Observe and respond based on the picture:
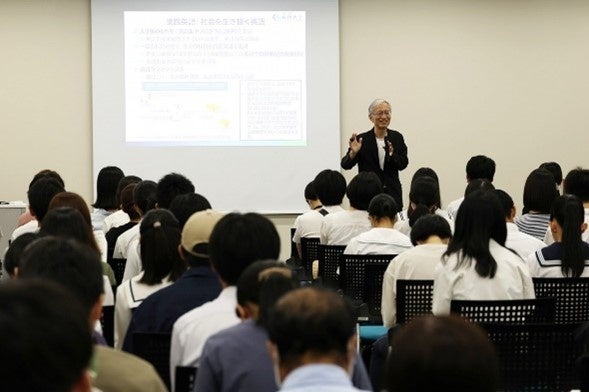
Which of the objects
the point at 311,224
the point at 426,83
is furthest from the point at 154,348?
the point at 426,83

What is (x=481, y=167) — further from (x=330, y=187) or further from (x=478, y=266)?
(x=478, y=266)

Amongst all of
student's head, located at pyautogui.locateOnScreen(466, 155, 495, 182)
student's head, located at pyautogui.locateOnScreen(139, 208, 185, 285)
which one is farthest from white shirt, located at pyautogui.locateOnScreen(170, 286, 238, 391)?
student's head, located at pyautogui.locateOnScreen(466, 155, 495, 182)

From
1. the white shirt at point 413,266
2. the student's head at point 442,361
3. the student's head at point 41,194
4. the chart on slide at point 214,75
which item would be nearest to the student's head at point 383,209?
the white shirt at point 413,266

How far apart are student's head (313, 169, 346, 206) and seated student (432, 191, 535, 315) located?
298cm

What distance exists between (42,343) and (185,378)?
145 centimetres

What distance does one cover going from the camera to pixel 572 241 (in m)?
4.42

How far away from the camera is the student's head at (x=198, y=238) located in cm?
342

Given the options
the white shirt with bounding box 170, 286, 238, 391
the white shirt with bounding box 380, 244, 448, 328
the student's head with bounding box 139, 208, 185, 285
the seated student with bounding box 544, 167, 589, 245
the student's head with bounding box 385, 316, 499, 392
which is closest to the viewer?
the student's head with bounding box 385, 316, 499, 392

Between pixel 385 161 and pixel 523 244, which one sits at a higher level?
pixel 385 161

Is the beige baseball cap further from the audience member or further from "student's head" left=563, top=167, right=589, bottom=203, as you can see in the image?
"student's head" left=563, top=167, right=589, bottom=203

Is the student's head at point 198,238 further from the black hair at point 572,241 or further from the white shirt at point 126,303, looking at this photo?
the black hair at point 572,241

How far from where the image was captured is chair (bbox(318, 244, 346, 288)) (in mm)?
5512

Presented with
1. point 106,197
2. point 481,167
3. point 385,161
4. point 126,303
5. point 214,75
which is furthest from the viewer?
point 214,75

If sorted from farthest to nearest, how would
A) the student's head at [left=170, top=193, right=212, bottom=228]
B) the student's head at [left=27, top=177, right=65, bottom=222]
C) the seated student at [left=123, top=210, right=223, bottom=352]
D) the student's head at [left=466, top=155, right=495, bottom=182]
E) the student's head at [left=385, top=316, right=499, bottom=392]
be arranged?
the student's head at [left=466, top=155, right=495, bottom=182]
the student's head at [left=27, top=177, right=65, bottom=222]
the student's head at [left=170, top=193, right=212, bottom=228]
the seated student at [left=123, top=210, right=223, bottom=352]
the student's head at [left=385, top=316, right=499, bottom=392]
